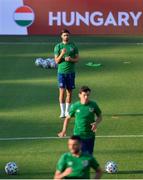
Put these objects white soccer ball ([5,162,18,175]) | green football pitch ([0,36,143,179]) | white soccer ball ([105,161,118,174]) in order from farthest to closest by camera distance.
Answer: green football pitch ([0,36,143,179]) < white soccer ball ([105,161,118,174]) < white soccer ball ([5,162,18,175])

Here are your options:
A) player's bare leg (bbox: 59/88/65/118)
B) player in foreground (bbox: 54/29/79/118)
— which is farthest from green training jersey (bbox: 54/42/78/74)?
player's bare leg (bbox: 59/88/65/118)

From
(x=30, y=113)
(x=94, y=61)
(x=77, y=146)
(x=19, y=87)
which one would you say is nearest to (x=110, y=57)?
(x=94, y=61)

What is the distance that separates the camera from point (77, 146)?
1366 cm

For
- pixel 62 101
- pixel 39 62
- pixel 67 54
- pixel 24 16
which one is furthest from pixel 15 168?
pixel 24 16

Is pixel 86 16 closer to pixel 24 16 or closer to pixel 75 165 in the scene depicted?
pixel 24 16

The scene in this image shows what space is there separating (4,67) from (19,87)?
3.79m

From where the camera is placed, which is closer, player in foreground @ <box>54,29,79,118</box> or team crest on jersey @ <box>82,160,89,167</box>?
team crest on jersey @ <box>82,160,89,167</box>

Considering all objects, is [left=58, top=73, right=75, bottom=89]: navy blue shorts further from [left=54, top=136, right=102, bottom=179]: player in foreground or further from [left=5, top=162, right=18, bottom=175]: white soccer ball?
[left=54, top=136, right=102, bottom=179]: player in foreground

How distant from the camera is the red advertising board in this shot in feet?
115

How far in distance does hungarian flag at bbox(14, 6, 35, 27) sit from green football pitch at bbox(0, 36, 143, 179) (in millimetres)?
1074

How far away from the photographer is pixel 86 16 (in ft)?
116

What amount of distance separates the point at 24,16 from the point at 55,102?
34.4ft

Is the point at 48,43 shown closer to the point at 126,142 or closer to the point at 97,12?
the point at 97,12

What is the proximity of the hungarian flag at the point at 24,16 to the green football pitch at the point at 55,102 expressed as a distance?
107 cm
